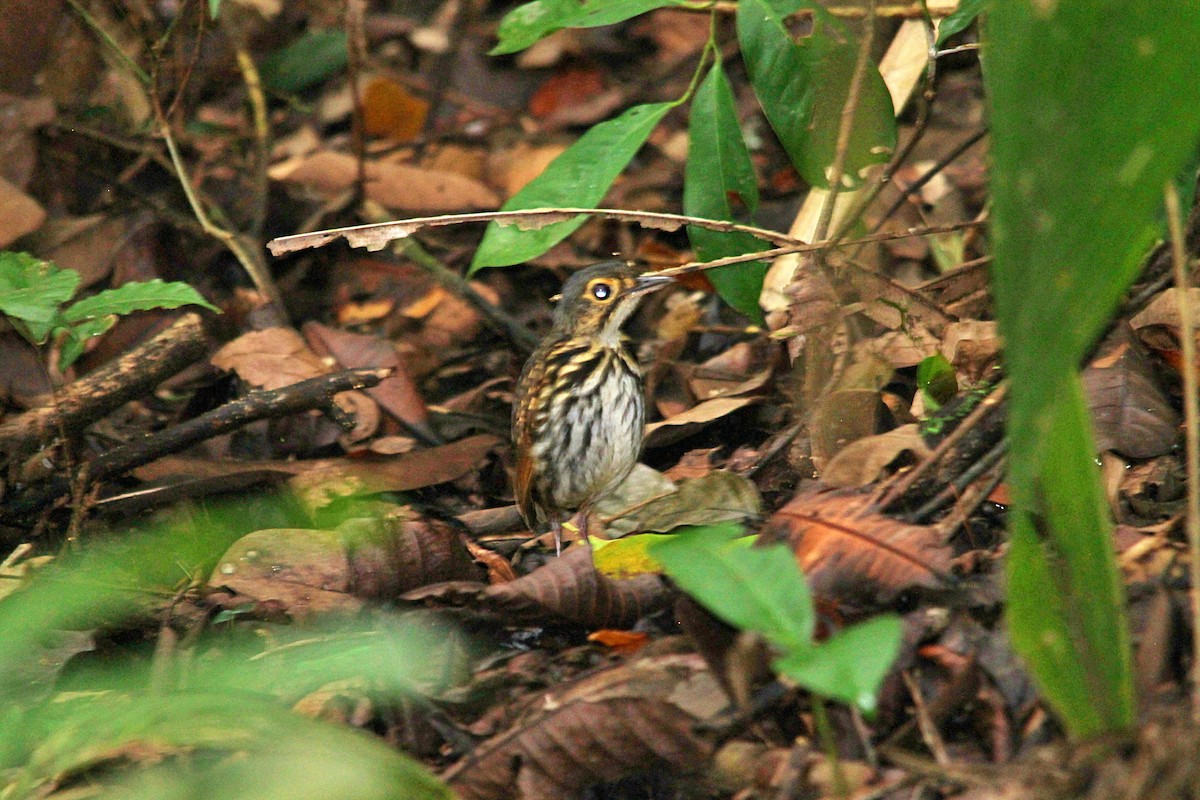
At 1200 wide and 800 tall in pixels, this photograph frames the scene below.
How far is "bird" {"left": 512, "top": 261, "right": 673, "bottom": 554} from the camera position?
13.3 feet

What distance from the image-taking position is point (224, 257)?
5934 mm

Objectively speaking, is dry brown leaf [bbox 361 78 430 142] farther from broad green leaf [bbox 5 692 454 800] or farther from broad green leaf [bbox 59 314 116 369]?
broad green leaf [bbox 5 692 454 800]

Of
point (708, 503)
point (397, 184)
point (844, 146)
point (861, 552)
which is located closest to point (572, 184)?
point (844, 146)

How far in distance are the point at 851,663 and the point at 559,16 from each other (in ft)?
7.69

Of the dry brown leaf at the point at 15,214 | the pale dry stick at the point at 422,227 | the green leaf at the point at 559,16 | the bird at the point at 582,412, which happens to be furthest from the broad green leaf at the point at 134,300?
the dry brown leaf at the point at 15,214

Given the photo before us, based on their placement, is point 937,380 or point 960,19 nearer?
point 960,19

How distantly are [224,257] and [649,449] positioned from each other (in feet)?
8.37

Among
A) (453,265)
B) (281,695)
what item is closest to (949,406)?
(281,695)

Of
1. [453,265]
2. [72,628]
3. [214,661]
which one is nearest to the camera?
[214,661]

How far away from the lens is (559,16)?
3.59 meters

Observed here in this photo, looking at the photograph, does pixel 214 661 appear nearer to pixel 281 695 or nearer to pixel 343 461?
pixel 281 695

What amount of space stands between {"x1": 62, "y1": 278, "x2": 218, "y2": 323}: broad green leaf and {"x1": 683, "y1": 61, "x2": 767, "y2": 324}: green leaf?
53.6 inches

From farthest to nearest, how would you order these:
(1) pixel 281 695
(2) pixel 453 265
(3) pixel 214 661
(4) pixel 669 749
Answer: (2) pixel 453 265
(3) pixel 214 661
(1) pixel 281 695
(4) pixel 669 749

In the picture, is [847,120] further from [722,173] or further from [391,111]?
[391,111]
